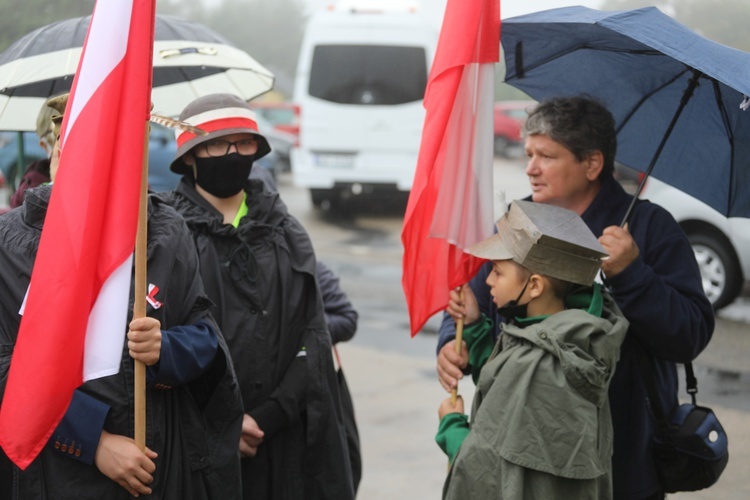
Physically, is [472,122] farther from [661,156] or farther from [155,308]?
[155,308]

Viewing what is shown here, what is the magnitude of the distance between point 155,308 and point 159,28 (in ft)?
5.70

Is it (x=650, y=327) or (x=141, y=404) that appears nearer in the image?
(x=141, y=404)

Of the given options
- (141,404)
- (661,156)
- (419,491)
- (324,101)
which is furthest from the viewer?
(324,101)

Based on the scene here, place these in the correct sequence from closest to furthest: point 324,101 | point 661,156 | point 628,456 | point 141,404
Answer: point 141,404 < point 628,456 < point 661,156 < point 324,101

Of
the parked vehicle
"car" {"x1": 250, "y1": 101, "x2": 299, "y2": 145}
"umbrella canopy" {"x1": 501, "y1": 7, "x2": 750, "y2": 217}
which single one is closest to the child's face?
"umbrella canopy" {"x1": 501, "y1": 7, "x2": 750, "y2": 217}

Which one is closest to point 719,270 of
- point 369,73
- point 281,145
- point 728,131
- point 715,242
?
point 715,242

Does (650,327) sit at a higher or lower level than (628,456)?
higher

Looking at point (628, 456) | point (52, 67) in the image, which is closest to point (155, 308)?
point (52, 67)

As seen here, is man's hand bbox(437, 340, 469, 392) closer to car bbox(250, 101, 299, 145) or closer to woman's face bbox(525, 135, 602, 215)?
woman's face bbox(525, 135, 602, 215)

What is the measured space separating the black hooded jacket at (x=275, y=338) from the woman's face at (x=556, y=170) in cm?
89

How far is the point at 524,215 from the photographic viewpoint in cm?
285

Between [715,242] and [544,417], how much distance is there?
8.08 m

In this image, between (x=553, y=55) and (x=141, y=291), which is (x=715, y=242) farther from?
(x=141, y=291)

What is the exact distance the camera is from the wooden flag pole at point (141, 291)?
259 cm
